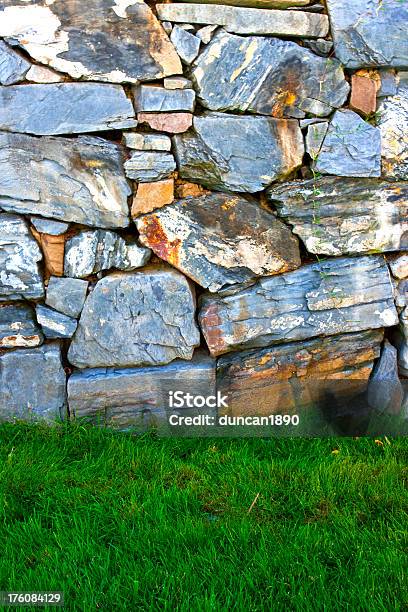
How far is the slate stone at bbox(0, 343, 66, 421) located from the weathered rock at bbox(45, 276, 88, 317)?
0.67 feet

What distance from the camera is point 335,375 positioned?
3186 millimetres

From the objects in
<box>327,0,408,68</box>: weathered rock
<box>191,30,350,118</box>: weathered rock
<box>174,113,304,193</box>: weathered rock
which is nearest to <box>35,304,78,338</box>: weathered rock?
<box>174,113,304,193</box>: weathered rock

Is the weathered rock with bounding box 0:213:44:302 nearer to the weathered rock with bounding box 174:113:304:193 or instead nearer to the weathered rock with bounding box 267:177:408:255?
the weathered rock with bounding box 174:113:304:193

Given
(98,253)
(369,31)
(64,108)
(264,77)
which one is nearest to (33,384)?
(98,253)

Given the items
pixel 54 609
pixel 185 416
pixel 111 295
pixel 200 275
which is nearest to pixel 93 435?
pixel 185 416

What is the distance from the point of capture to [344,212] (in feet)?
9.90

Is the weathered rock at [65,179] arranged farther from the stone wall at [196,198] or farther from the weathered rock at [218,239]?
the weathered rock at [218,239]

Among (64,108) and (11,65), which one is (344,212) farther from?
(11,65)

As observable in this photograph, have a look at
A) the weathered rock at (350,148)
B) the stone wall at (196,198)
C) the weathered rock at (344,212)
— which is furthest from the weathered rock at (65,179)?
the weathered rock at (350,148)

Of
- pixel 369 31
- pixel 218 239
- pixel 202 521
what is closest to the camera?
pixel 202 521

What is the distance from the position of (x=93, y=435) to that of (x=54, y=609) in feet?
3.74

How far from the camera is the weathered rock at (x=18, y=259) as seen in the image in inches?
115

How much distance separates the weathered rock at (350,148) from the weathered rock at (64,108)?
89cm

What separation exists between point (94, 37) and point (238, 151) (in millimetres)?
789
